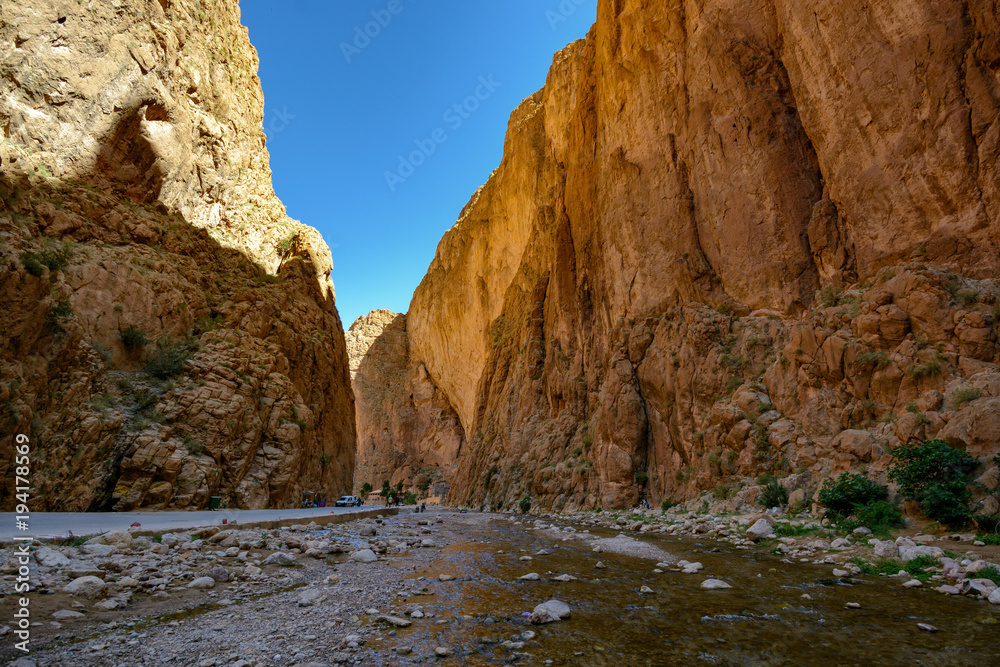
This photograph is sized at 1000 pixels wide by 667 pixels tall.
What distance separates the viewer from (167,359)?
18.6 meters

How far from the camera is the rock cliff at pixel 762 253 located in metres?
14.0

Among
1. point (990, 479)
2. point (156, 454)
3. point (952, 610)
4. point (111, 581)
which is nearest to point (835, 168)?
point (990, 479)

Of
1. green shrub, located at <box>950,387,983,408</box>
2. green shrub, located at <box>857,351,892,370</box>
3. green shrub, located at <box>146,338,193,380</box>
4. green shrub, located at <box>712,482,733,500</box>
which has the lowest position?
green shrub, located at <box>712,482,733,500</box>

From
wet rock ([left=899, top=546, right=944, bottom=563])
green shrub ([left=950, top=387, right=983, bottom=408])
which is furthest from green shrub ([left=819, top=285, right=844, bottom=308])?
wet rock ([left=899, top=546, right=944, bottom=563])

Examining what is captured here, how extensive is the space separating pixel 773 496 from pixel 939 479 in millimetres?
5310

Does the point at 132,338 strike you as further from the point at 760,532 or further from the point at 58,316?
the point at 760,532

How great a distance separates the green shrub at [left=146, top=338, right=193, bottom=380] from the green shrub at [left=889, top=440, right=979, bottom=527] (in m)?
22.6

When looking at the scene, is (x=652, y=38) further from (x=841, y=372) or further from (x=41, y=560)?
(x=41, y=560)

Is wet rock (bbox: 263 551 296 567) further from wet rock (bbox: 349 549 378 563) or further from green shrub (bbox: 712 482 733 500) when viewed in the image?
green shrub (bbox: 712 482 733 500)

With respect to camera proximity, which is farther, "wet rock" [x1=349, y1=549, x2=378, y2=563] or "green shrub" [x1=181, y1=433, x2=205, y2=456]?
"green shrub" [x1=181, y1=433, x2=205, y2=456]

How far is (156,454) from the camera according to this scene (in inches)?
622

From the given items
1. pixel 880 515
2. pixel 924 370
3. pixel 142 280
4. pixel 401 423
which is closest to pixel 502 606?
pixel 880 515

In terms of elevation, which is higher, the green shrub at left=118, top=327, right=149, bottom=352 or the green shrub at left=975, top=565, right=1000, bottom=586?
the green shrub at left=118, top=327, right=149, bottom=352

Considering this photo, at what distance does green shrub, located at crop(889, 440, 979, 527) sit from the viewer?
904 cm
